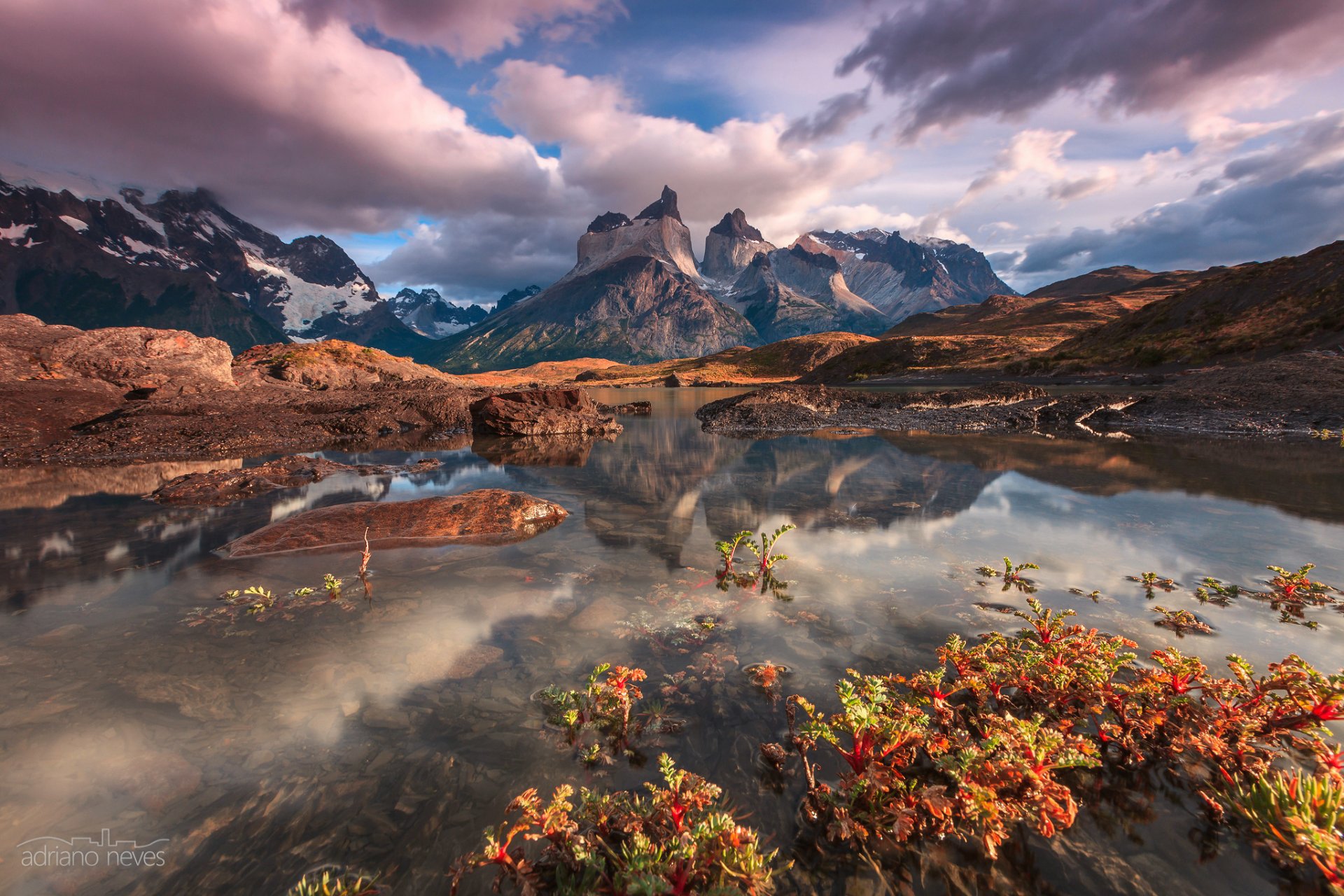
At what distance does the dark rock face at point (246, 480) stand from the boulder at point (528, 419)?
1247cm

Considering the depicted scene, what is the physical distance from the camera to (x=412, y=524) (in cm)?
1095

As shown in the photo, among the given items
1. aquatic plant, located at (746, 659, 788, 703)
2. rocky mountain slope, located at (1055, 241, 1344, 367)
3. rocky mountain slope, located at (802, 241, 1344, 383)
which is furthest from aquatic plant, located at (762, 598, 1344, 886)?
rocky mountain slope, located at (802, 241, 1344, 383)

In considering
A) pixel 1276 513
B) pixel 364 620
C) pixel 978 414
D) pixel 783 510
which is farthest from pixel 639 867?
pixel 978 414

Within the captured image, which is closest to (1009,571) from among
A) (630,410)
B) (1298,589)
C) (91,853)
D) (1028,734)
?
→ (1298,589)

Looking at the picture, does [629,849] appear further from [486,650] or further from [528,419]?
[528,419]

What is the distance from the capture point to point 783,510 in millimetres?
13125

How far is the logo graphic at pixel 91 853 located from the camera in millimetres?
3477

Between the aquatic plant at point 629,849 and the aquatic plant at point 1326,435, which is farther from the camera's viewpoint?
the aquatic plant at point 1326,435

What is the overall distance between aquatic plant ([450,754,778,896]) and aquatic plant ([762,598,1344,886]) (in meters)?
0.92

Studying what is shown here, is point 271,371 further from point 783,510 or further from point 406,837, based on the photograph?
point 406,837

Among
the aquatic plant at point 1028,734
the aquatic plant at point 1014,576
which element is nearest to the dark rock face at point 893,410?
the aquatic plant at point 1014,576

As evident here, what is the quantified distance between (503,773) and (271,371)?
2070 inches

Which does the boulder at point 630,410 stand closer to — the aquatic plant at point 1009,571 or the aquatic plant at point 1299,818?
the aquatic plant at point 1009,571

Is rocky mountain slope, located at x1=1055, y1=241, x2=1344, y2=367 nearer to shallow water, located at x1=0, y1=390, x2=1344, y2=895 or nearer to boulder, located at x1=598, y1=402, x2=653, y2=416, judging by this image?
boulder, located at x1=598, y1=402, x2=653, y2=416
